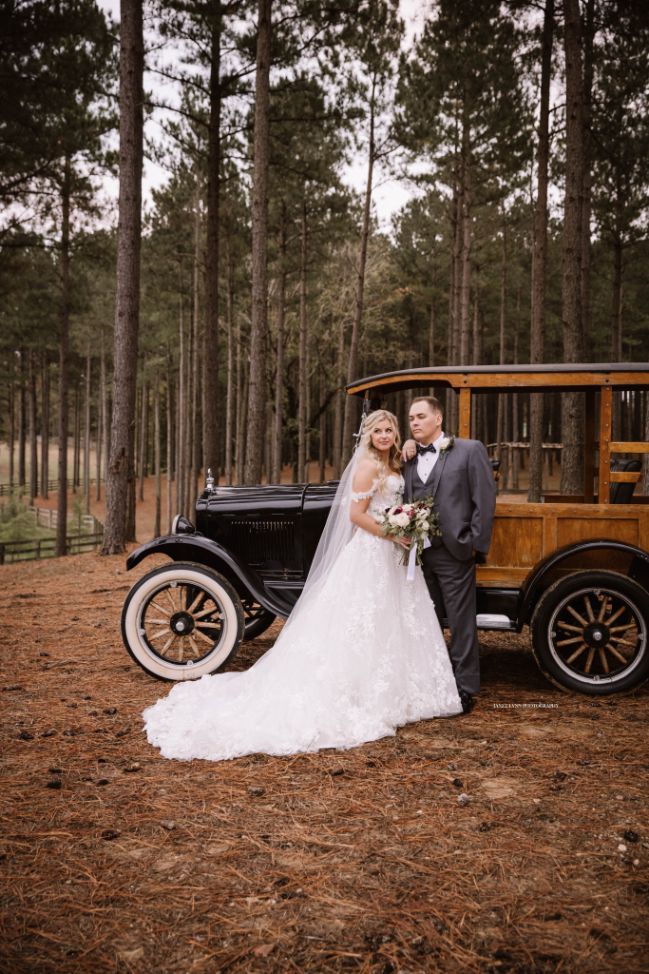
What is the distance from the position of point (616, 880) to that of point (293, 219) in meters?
22.2

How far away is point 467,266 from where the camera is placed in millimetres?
18016

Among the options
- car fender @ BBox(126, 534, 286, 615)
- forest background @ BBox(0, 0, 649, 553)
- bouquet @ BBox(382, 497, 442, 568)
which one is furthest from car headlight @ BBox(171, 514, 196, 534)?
forest background @ BBox(0, 0, 649, 553)

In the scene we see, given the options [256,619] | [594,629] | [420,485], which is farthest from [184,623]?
[594,629]

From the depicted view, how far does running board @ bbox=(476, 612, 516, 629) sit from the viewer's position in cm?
471

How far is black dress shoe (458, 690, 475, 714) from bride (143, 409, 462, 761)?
15 centimetres

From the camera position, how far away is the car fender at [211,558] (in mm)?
5039

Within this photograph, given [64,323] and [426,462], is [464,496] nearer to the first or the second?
Answer: [426,462]

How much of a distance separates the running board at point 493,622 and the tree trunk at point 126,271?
7.96m

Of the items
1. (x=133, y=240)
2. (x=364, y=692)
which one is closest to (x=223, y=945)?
(x=364, y=692)

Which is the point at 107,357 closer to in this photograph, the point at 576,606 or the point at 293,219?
the point at 293,219

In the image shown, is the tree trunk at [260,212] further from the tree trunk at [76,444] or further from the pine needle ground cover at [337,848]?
the tree trunk at [76,444]

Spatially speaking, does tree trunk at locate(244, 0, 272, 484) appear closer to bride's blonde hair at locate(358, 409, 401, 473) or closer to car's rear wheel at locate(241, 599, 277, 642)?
car's rear wheel at locate(241, 599, 277, 642)

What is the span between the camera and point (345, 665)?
4094mm

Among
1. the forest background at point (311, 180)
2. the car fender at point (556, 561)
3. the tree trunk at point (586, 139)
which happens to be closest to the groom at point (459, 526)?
the car fender at point (556, 561)
